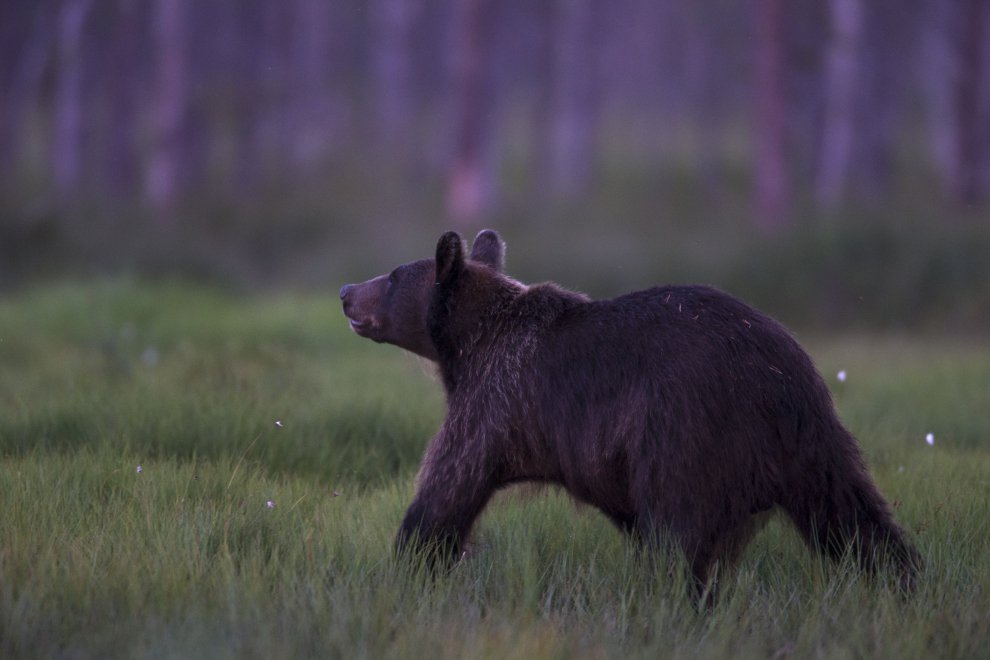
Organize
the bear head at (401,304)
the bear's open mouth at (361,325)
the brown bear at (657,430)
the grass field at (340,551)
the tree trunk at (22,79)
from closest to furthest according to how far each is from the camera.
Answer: the grass field at (340,551) < the brown bear at (657,430) < the bear head at (401,304) < the bear's open mouth at (361,325) < the tree trunk at (22,79)

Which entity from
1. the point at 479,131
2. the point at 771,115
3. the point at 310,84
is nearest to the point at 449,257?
→ the point at 771,115

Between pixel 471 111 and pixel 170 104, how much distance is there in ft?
20.6

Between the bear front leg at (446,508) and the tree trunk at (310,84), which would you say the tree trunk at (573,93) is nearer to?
the tree trunk at (310,84)

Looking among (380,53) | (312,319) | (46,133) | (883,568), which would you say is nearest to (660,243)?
(312,319)

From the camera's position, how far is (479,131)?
66.0 ft

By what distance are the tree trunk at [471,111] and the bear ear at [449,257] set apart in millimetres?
14204

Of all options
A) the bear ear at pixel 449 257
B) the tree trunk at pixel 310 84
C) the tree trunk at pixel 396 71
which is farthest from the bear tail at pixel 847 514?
the tree trunk at pixel 310 84

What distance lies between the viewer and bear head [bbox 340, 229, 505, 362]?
505 cm

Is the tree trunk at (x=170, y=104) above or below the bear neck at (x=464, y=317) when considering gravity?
above

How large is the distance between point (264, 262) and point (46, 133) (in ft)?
98.9

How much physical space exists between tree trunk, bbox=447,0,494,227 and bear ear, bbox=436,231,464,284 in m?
14.2

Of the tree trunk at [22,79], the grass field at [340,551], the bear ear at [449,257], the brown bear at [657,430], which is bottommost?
the grass field at [340,551]

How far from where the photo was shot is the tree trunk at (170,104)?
21.0 meters

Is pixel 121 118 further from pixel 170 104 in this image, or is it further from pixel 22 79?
pixel 170 104
